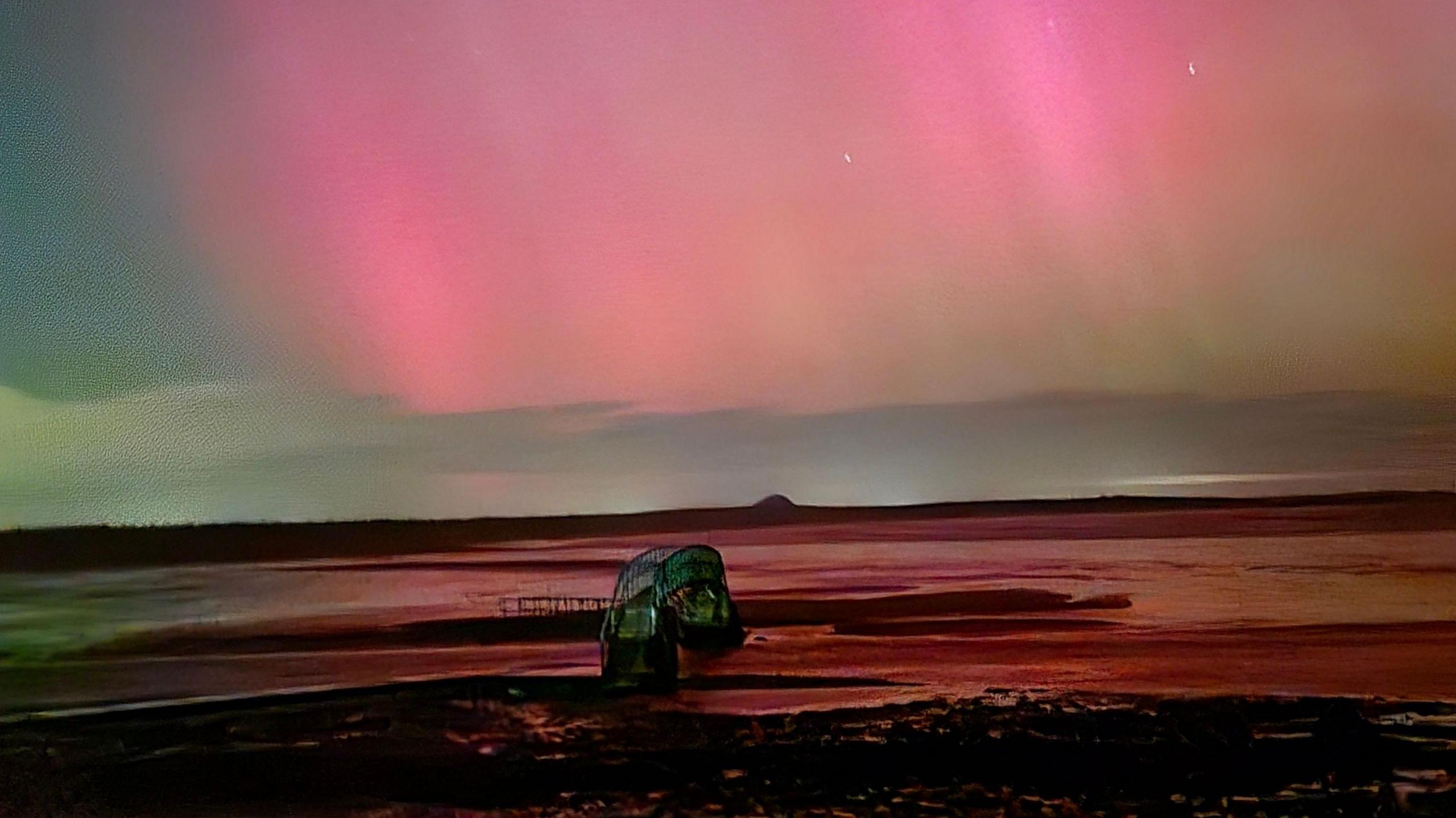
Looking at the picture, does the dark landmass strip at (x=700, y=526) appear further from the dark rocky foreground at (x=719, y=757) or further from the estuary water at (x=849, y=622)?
the dark rocky foreground at (x=719, y=757)

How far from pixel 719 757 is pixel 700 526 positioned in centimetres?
25

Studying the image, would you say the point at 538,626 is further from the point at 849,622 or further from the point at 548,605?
the point at 849,622

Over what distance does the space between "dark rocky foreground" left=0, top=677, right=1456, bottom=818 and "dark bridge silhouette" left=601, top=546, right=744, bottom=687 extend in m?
0.04

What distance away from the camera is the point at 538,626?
1136mm

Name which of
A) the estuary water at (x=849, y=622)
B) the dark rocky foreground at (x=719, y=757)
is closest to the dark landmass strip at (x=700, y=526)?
the estuary water at (x=849, y=622)

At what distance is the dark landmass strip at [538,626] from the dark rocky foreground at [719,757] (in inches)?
2.2

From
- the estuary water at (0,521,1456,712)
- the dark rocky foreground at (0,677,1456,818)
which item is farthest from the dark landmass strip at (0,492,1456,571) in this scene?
the dark rocky foreground at (0,677,1456,818)

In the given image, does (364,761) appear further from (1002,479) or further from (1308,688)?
(1308,688)

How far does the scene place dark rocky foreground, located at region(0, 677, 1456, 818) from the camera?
3.57 ft

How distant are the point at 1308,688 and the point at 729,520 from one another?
0.64 m

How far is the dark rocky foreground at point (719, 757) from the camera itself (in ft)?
3.57

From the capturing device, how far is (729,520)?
113 centimetres

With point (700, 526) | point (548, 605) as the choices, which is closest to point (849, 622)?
point (700, 526)

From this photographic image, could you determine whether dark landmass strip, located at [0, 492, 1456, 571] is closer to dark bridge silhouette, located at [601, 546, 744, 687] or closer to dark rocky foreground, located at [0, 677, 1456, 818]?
dark bridge silhouette, located at [601, 546, 744, 687]
